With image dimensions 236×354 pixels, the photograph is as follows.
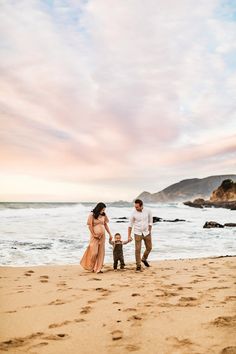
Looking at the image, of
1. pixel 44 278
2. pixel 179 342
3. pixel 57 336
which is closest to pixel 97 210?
pixel 44 278

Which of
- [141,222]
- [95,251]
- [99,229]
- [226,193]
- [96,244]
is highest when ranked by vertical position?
[226,193]

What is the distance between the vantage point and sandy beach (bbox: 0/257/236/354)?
3.69 m

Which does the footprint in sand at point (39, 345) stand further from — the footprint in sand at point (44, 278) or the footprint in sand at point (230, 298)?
the footprint in sand at point (44, 278)

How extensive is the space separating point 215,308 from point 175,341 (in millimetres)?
1431

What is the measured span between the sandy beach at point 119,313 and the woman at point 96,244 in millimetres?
773

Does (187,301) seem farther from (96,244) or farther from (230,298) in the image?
(96,244)

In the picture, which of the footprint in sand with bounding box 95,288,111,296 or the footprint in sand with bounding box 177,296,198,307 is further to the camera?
the footprint in sand with bounding box 95,288,111,296

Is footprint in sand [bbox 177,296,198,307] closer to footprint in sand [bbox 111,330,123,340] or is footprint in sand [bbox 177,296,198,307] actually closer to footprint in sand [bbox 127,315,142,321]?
footprint in sand [bbox 127,315,142,321]

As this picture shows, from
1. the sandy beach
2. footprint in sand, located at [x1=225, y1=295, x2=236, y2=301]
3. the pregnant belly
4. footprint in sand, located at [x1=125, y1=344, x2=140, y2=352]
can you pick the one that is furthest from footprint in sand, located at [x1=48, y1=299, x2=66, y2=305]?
the pregnant belly

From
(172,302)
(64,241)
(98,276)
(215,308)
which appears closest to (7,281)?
(98,276)

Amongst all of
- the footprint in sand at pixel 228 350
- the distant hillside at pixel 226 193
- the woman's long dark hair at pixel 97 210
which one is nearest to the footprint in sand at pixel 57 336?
the footprint in sand at pixel 228 350

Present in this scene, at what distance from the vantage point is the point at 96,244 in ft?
30.2

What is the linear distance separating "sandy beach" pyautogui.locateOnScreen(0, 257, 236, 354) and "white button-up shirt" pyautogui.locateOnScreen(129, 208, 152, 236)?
1.32 metres

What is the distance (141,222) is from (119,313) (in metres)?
4.66
